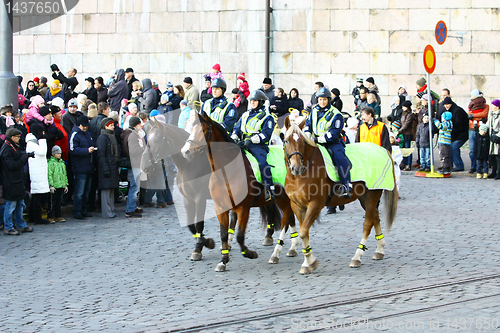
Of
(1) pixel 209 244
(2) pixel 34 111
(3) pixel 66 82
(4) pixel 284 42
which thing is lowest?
(1) pixel 209 244

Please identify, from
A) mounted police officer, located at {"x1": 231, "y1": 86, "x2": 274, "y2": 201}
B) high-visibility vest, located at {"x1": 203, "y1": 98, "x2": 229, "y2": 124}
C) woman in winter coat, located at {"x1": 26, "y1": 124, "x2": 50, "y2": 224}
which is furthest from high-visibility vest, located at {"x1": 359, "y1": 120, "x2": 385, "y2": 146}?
woman in winter coat, located at {"x1": 26, "y1": 124, "x2": 50, "y2": 224}

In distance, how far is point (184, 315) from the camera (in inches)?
284

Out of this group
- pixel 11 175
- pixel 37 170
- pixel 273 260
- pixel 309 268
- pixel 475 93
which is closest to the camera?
pixel 309 268

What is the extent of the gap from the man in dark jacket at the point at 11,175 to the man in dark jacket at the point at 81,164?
157 cm

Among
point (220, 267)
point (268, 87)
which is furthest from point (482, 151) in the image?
point (220, 267)

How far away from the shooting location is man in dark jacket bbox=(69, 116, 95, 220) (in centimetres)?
1323

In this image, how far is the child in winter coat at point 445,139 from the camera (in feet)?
60.2

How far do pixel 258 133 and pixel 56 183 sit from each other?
4508 mm

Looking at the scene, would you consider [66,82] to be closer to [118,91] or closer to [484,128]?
[118,91]

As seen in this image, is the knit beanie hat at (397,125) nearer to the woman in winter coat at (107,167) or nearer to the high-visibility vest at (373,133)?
the high-visibility vest at (373,133)

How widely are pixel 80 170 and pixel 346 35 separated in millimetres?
11512

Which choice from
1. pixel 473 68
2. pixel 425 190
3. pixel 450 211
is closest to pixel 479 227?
pixel 450 211

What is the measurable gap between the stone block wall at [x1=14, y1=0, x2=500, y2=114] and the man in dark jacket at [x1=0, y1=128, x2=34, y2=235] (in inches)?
462

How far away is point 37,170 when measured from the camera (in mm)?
12312
